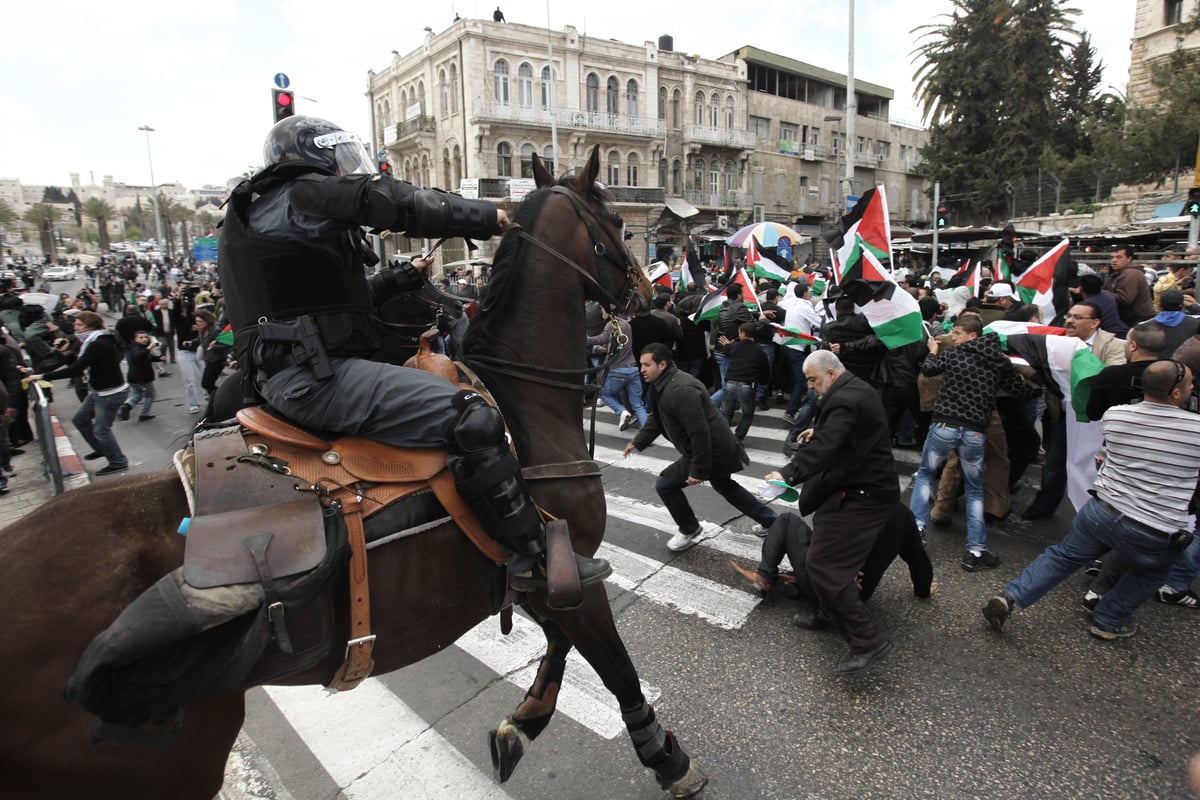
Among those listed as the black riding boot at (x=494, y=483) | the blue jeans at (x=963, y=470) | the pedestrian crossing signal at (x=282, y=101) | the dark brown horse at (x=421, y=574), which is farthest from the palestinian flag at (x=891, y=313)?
the pedestrian crossing signal at (x=282, y=101)

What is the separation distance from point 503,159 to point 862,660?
3809 cm

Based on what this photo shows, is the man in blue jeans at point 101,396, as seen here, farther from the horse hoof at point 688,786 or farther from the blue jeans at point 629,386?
the horse hoof at point 688,786

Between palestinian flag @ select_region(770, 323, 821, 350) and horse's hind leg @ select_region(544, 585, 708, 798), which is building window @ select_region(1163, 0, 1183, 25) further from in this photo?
horse's hind leg @ select_region(544, 585, 708, 798)

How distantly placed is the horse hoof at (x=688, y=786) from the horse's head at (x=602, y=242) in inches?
88.4

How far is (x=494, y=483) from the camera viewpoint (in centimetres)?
236

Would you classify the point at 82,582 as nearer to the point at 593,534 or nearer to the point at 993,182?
the point at 593,534

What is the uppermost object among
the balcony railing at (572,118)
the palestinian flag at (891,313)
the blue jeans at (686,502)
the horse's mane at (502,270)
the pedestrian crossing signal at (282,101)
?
the balcony railing at (572,118)

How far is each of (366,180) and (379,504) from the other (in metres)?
1.13

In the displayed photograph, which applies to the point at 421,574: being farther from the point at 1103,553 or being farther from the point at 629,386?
the point at 629,386

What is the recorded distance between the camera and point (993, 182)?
118 ft

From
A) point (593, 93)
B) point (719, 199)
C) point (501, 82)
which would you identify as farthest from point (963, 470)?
point (719, 199)

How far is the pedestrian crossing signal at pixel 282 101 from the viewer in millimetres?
7879

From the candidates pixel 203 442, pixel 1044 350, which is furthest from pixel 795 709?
pixel 1044 350

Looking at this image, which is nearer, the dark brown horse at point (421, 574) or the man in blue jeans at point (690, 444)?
the dark brown horse at point (421, 574)
